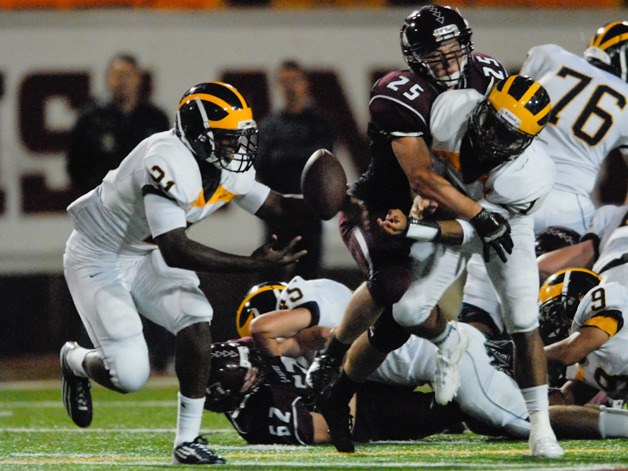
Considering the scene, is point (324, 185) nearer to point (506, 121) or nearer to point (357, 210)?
point (357, 210)

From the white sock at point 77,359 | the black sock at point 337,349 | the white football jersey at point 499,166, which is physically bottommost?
the white sock at point 77,359

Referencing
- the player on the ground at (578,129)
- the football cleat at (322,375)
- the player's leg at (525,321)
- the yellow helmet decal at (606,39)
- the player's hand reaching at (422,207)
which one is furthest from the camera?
the yellow helmet decal at (606,39)

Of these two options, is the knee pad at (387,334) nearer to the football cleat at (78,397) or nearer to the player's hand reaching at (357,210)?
the player's hand reaching at (357,210)

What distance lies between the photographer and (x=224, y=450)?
4.92 metres

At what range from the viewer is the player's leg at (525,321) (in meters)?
4.54

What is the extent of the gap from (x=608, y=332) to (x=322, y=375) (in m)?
1.11

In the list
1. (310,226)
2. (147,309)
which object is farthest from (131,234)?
(310,226)

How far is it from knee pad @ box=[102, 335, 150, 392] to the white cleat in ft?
5.09

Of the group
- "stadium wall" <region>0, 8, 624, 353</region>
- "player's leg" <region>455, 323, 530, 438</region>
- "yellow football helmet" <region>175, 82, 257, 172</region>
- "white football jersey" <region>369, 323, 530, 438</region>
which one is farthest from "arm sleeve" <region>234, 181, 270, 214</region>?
"stadium wall" <region>0, 8, 624, 353</region>

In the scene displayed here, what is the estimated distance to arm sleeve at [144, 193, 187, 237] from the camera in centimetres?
447

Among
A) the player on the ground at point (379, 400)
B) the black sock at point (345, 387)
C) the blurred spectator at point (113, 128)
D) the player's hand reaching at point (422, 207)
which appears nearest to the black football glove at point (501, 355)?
the player on the ground at point (379, 400)

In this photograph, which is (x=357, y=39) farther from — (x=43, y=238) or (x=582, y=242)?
(x=582, y=242)

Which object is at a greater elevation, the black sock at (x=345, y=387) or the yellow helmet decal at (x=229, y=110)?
the yellow helmet decal at (x=229, y=110)

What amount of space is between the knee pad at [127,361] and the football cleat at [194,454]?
0.66 m
